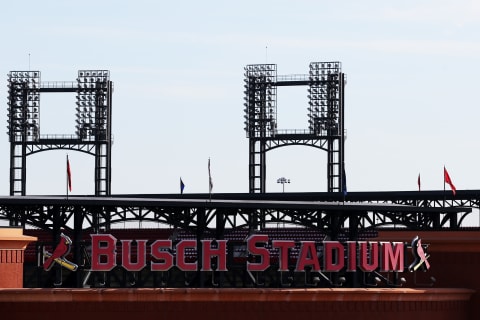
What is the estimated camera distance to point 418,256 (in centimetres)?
7831

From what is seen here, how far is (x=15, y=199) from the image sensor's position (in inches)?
2790

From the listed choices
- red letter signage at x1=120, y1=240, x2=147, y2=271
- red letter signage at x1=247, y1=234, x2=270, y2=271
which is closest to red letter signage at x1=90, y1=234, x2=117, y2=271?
red letter signage at x1=120, y1=240, x2=147, y2=271

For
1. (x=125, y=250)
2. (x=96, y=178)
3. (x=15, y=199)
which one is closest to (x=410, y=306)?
(x=125, y=250)

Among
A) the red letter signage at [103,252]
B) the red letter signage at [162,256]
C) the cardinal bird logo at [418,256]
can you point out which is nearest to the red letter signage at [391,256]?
the cardinal bird logo at [418,256]

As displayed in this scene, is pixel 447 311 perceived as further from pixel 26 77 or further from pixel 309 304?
pixel 26 77

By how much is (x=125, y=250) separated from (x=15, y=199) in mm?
6234

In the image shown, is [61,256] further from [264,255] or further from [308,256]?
[308,256]

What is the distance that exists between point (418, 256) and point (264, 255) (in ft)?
35.3

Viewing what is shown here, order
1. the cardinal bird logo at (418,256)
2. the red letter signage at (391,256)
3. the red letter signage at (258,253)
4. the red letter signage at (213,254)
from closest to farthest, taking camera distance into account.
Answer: the red letter signage at (213,254) < the red letter signage at (258,253) < the red letter signage at (391,256) < the cardinal bird logo at (418,256)

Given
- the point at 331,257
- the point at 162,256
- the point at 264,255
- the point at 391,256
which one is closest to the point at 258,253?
the point at 264,255

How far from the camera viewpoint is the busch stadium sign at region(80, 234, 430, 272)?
230 feet

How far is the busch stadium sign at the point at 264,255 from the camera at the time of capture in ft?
230

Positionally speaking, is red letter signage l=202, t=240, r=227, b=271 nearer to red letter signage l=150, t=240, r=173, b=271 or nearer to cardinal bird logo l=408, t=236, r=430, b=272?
red letter signage l=150, t=240, r=173, b=271

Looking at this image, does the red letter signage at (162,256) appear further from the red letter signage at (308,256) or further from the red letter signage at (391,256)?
the red letter signage at (391,256)
